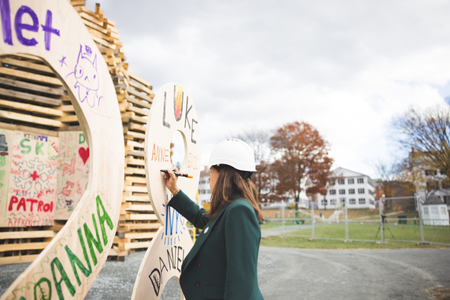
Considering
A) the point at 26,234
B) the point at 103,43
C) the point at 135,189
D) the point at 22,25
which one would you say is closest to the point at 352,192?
the point at 135,189

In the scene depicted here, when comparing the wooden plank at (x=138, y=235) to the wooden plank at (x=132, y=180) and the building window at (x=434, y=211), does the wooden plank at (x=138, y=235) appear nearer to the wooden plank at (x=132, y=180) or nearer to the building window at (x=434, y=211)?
the wooden plank at (x=132, y=180)

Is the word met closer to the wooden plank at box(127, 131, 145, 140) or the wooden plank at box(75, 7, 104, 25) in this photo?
the wooden plank at box(127, 131, 145, 140)

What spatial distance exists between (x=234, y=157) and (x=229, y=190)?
26 centimetres

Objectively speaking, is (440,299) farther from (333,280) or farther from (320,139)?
(320,139)

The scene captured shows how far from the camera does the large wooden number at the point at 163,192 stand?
2.65 metres

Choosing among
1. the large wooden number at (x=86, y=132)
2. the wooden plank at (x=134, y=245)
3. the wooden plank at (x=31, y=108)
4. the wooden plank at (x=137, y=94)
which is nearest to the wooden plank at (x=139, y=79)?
the wooden plank at (x=137, y=94)

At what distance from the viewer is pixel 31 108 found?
297 inches

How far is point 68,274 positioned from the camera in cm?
208

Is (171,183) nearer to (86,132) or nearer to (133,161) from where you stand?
(86,132)

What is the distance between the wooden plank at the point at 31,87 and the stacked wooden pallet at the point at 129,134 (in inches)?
62.5

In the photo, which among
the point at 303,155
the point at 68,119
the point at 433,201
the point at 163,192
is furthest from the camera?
the point at 303,155

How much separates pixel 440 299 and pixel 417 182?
85.0ft

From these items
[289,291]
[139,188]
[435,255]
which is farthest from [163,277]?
[435,255]

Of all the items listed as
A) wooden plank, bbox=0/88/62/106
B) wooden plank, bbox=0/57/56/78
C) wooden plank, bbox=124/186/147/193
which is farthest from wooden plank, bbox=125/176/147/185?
wooden plank, bbox=0/57/56/78
